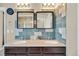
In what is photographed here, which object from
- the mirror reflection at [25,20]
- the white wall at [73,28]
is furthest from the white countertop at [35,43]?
the white wall at [73,28]

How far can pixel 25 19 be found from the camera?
15.5 feet

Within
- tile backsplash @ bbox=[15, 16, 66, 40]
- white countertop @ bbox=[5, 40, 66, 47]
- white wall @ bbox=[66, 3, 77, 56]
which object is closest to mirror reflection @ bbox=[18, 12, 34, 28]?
tile backsplash @ bbox=[15, 16, 66, 40]

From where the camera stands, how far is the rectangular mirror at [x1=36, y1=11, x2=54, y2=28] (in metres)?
4.73

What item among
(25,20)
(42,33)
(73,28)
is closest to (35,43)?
(42,33)

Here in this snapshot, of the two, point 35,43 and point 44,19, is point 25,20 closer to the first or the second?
point 44,19

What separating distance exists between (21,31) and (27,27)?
20 centimetres

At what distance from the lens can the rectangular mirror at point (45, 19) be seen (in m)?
4.73

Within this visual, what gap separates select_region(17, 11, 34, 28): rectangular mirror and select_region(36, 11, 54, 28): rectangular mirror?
0.57ft

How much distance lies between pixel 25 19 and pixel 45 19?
1.85 feet

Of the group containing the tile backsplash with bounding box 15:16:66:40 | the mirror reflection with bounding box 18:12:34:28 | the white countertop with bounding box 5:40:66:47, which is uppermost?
the mirror reflection with bounding box 18:12:34:28

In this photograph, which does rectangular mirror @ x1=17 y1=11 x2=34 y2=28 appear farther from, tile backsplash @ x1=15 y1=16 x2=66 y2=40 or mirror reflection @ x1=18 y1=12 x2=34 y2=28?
tile backsplash @ x1=15 y1=16 x2=66 y2=40

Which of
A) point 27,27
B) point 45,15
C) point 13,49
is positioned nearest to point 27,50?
point 13,49

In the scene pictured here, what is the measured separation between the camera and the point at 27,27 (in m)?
4.72

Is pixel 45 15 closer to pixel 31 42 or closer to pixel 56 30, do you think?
pixel 56 30
